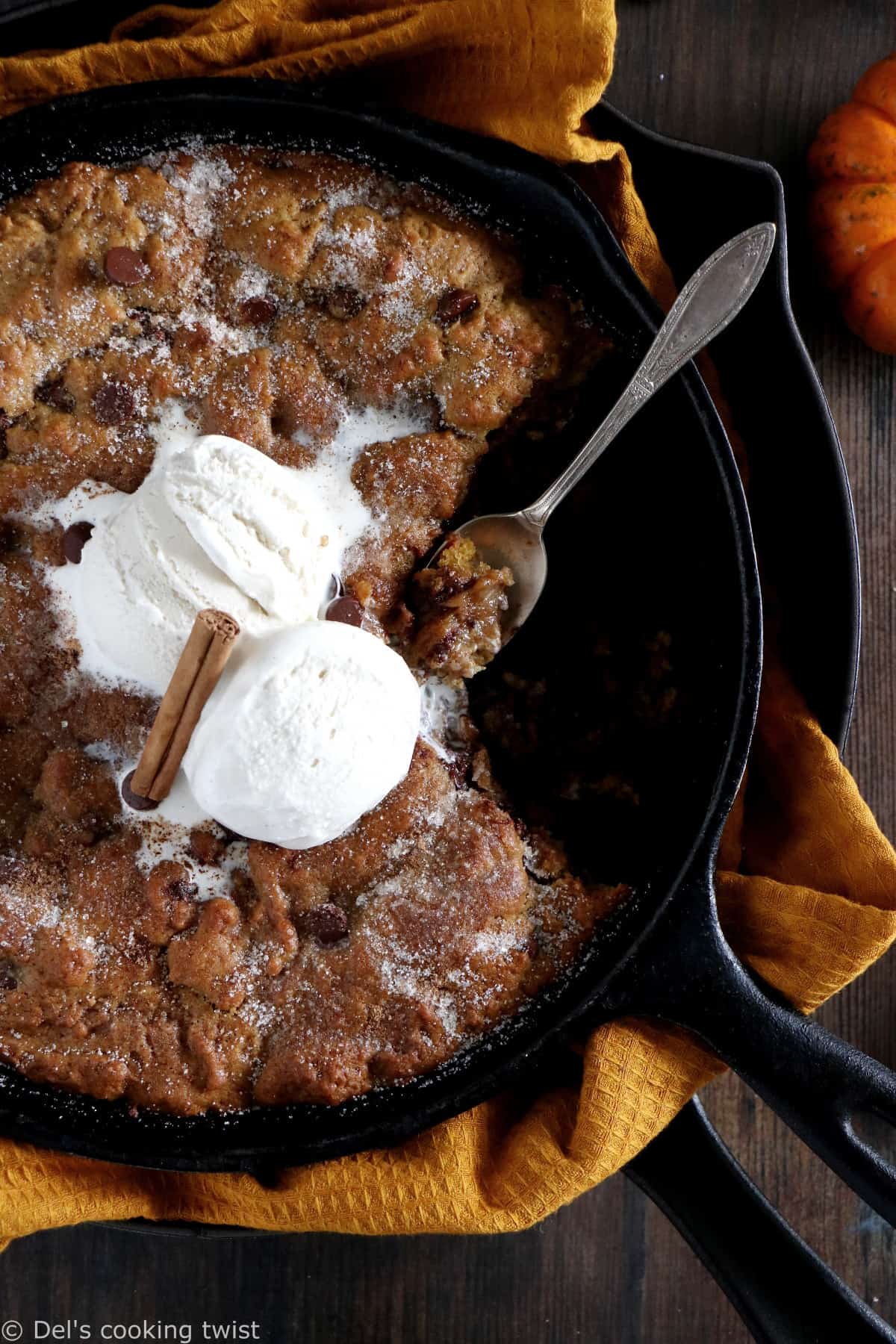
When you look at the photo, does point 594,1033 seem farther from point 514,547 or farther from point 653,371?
point 653,371

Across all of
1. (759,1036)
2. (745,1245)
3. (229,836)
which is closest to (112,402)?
(229,836)

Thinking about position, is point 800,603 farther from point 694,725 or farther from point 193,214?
point 193,214

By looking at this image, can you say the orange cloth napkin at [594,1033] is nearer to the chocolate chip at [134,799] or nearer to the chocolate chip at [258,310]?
the chocolate chip at [258,310]

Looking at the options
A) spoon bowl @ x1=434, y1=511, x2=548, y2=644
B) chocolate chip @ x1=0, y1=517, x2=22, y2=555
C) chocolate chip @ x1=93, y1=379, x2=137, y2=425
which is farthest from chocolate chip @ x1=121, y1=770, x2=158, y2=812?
spoon bowl @ x1=434, y1=511, x2=548, y2=644

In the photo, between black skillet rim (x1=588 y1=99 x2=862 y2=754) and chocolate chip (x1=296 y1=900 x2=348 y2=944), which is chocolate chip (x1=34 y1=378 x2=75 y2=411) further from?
black skillet rim (x1=588 y1=99 x2=862 y2=754)

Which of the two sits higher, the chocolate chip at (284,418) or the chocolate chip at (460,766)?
the chocolate chip at (284,418)

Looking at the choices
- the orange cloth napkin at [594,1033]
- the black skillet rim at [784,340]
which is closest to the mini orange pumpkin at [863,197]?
the black skillet rim at [784,340]

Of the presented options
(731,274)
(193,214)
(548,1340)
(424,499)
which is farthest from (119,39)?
→ (548,1340)
